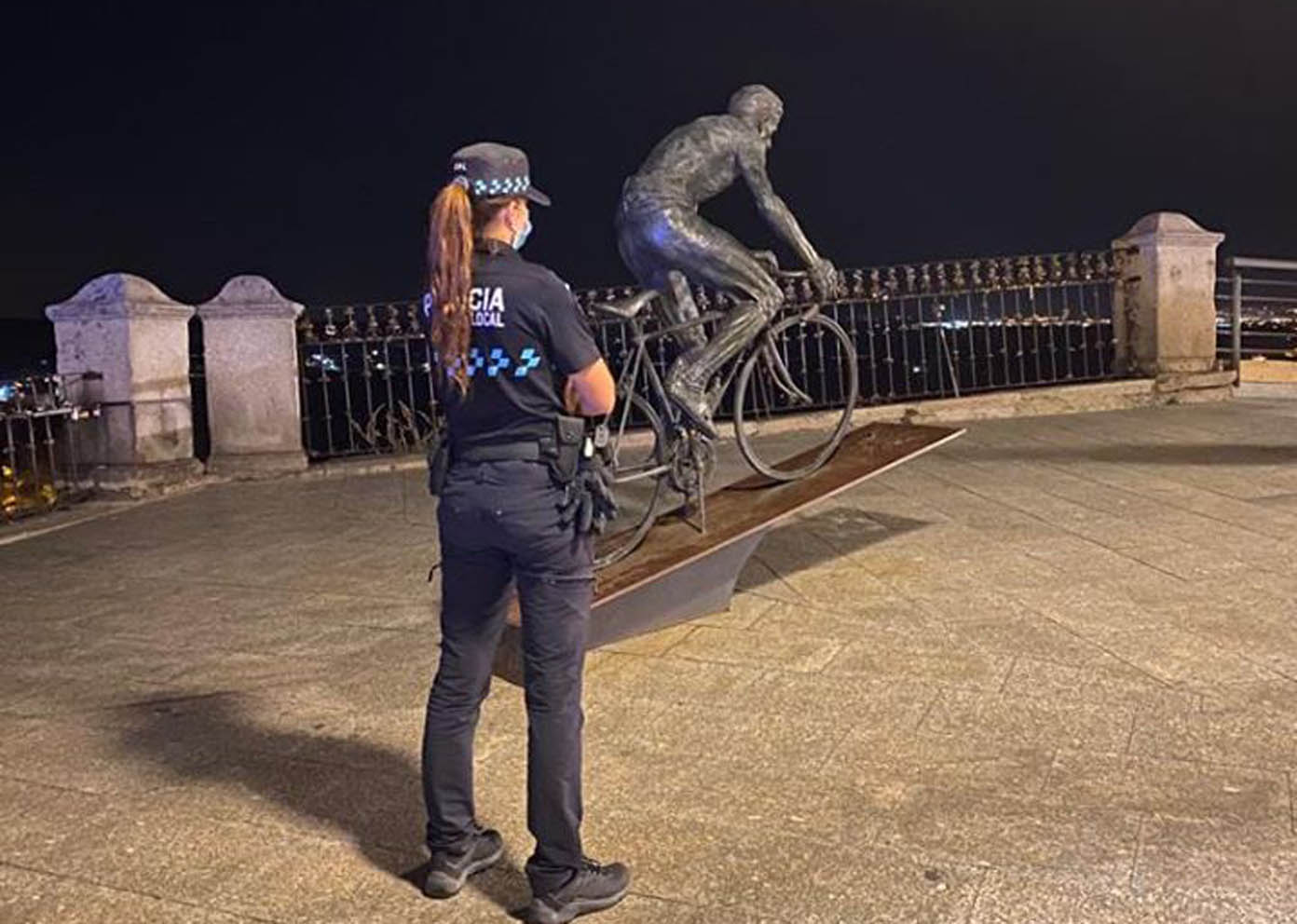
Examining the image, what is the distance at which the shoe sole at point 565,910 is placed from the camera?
2.83 meters

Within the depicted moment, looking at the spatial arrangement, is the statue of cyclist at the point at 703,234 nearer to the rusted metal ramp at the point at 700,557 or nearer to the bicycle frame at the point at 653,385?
the bicycle frame at the point at 653,385

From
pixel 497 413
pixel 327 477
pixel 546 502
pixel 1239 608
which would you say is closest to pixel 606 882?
pixel 546 502

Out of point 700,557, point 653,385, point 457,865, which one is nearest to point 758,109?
point 653,385

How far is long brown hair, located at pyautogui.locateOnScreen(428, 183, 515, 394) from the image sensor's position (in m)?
2.79

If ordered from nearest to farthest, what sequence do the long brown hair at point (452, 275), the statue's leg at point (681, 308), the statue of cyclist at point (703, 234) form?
the long brown hair at point (452, 275) → the statue of cyclist at point (703, 234) → the statue's leg at point (681, 308)

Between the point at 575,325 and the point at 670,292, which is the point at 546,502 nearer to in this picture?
the point at 575,325

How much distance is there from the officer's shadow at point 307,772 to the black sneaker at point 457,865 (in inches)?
1.5

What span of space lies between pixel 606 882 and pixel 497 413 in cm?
111

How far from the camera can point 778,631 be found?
5129 mm

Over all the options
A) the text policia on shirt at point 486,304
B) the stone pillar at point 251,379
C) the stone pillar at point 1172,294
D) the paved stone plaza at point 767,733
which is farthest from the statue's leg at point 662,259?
the stone pillar at point 1172,294

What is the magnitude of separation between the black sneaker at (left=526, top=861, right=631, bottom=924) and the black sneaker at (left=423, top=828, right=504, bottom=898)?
0.21m

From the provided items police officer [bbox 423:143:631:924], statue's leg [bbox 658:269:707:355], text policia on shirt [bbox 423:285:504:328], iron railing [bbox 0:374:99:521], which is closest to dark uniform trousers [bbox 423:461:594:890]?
police officer [bbox 423:143:631:924]

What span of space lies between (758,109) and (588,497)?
3325mm

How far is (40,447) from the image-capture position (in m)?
9.95
